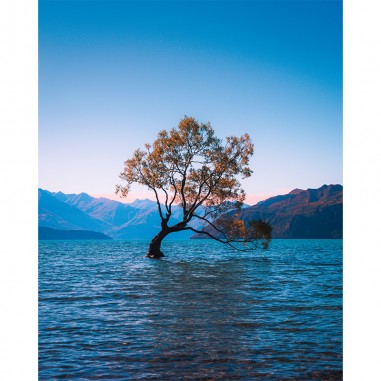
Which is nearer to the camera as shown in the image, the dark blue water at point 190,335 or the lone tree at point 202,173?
the dark blue water at point 190,335

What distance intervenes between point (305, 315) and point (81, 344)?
983 cm

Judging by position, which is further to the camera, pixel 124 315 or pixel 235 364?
pixel 124 315

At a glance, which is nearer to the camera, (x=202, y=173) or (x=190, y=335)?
(x=190, y=335)

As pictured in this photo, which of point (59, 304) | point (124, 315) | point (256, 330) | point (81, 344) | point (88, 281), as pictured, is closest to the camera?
point (81, 344)

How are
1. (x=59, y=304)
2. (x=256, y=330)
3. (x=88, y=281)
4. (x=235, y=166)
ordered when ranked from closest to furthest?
1. (x=256, y=330)
2. (x=59, y=304)
3. (x=88, y=281)
4. (x=235, y=166)

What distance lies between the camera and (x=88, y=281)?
105 ft

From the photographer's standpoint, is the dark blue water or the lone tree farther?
the lone tree

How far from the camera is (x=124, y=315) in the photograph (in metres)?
17.6
